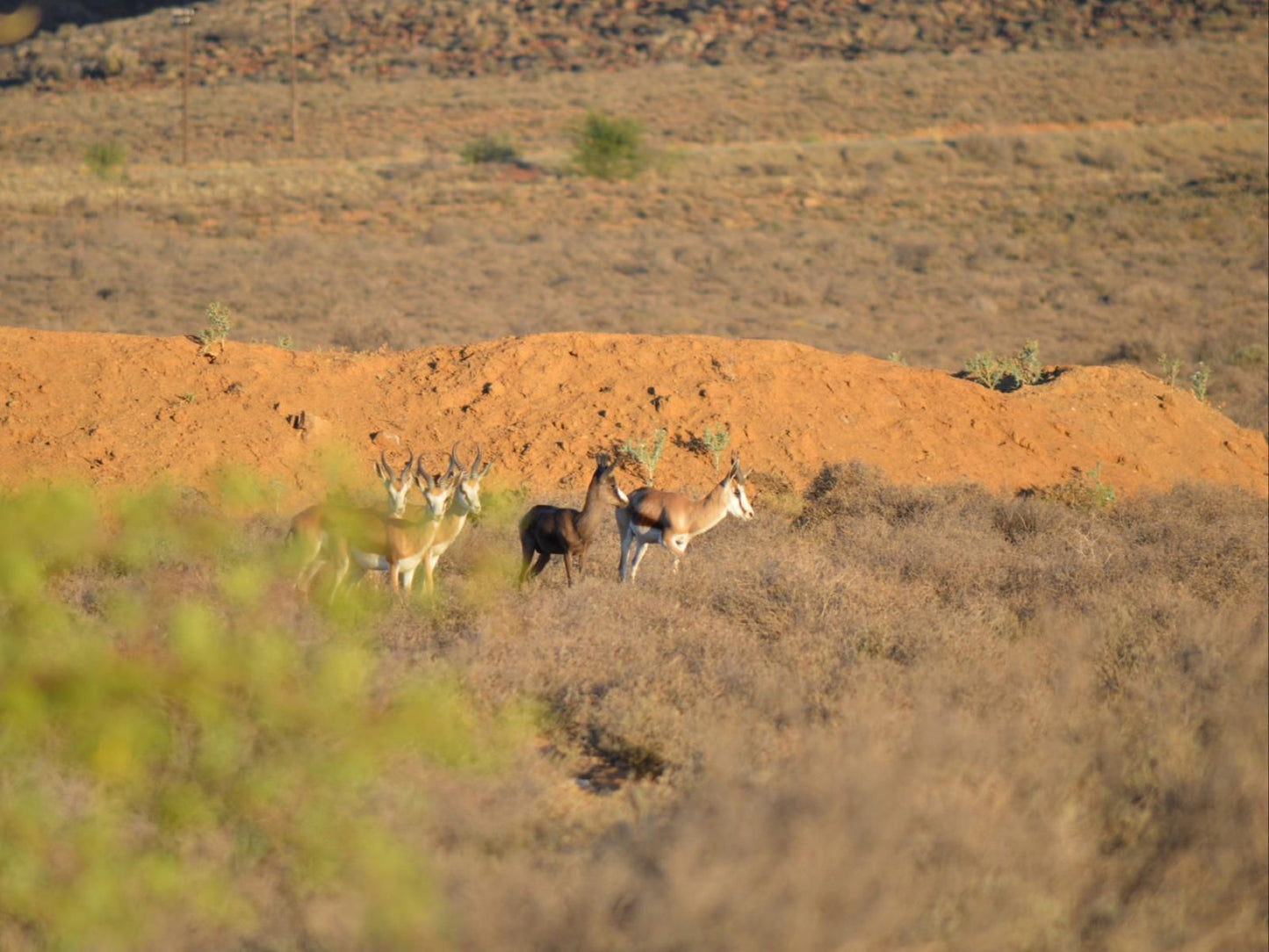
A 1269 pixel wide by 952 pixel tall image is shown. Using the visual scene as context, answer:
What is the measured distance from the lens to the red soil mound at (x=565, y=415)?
1402 cm

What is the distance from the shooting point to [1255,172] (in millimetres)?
44312

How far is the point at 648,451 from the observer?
1443 centimetres

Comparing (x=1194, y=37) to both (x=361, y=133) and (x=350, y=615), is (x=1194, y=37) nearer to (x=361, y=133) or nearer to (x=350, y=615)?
(x=361, y=133)

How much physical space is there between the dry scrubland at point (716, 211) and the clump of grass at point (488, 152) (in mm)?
1395

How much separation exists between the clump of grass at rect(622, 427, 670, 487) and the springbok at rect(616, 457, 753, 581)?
3.01 meters

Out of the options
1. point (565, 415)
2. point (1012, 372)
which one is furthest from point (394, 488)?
point (1012, 372)

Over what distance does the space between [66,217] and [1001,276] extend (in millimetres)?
25913

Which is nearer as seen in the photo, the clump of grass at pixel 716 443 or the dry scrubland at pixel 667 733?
the dry scrubland at pixel 667 733

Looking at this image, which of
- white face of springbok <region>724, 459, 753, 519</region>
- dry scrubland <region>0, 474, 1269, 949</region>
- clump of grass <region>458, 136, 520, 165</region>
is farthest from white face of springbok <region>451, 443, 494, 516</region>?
clump of grass <region>458, 136, 520, 165</region>

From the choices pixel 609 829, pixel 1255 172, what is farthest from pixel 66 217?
pixel 1255 172

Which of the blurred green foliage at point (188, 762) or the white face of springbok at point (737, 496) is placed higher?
the blurred green foliage at point (188, 762)

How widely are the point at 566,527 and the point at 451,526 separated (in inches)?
39.5

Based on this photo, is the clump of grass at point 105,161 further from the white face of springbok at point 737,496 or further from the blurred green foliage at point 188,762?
the blurred green foliage at point 188,762

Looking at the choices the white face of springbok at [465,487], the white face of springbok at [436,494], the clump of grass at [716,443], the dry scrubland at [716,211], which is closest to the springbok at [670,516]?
the white face of springbok at [465,487]
